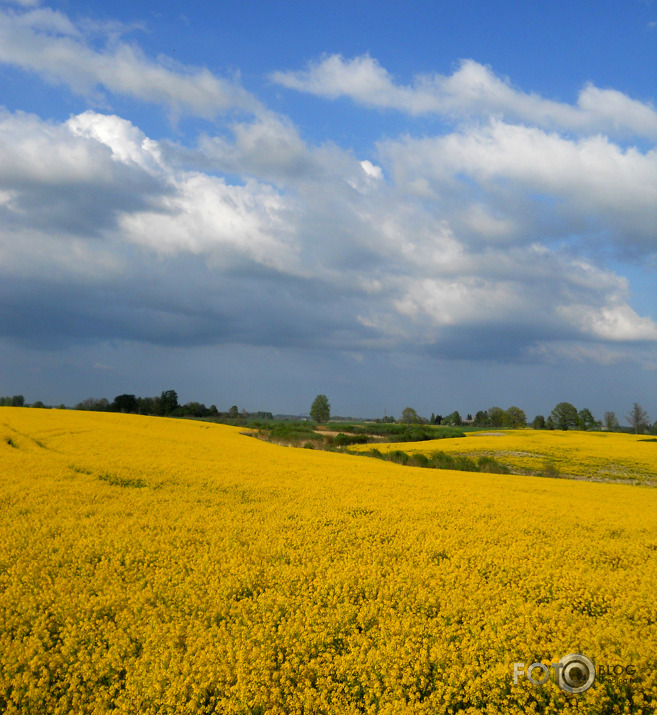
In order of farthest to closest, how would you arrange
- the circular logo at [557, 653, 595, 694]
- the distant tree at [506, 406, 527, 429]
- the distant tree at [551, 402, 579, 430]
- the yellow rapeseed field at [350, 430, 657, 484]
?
1. the distant tree at [506, 406, 527, 429]
2. the distant tree at [551, 402, 579, 430]
3. the yellow rapeseed field at [350, 430, 657, 484]
4. the circular logo at [557, 653, 595, 694]

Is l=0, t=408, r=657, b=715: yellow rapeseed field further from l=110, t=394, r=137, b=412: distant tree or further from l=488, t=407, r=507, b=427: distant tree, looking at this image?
l=488, t=407, r=507, b=427: distant tree

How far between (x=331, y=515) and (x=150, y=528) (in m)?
3.60

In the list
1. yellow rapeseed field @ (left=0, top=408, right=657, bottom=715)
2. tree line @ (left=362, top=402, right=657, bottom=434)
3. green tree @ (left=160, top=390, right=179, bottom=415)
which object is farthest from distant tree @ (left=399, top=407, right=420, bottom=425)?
yellow rapeseed field @ (left=0, top=408, right=657, bottom=715)

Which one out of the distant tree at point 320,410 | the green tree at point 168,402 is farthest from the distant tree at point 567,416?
the green tree at point 168,402

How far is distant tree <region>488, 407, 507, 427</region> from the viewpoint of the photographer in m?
101

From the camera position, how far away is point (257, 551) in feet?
23.2

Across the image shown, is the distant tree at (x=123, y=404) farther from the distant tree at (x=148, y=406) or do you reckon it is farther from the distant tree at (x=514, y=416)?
the distant tree at (x=514, y=416)

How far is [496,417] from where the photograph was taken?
103 metres

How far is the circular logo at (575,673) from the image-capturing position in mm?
4226

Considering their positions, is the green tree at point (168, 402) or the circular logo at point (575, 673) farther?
the green tree at point (168, 402)

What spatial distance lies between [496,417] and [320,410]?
139ft

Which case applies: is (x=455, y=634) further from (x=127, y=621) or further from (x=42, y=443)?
(x=42, y=443)

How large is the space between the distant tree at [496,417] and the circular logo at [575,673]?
10352 cm

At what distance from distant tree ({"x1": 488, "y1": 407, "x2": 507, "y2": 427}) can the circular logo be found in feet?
340
